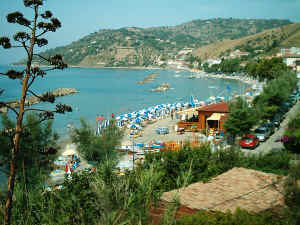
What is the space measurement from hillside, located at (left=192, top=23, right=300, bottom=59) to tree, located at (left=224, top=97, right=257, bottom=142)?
3453 inches

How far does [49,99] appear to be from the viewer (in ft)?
10.4

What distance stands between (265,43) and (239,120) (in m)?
121

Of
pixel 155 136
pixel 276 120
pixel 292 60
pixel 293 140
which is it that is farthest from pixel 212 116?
pixel 292 60

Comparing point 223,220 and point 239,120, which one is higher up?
point 223,220

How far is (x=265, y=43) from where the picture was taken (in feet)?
413

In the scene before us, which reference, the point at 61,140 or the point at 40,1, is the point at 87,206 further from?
the point at 61,140

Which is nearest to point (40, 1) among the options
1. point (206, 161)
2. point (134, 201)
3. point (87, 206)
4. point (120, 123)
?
point (134, 201)

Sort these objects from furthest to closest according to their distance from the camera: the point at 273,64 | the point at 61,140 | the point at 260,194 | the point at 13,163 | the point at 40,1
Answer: the point at 273,64, the point at 61,140, the point at 260,194, the point at 40,1, the point at 13,163

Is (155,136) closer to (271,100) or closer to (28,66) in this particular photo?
(271,100)

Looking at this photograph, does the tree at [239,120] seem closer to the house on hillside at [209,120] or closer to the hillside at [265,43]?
the house on hillside at [209,120]

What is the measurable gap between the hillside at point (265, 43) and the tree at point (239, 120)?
288 ft

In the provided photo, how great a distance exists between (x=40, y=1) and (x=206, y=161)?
22.5 feet

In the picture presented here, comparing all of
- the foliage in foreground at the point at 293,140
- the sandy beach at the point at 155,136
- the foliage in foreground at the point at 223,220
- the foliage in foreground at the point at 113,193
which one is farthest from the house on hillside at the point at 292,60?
the foliage in foreground at the point at 223,220

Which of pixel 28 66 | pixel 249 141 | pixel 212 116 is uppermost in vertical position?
pixel 28 66
